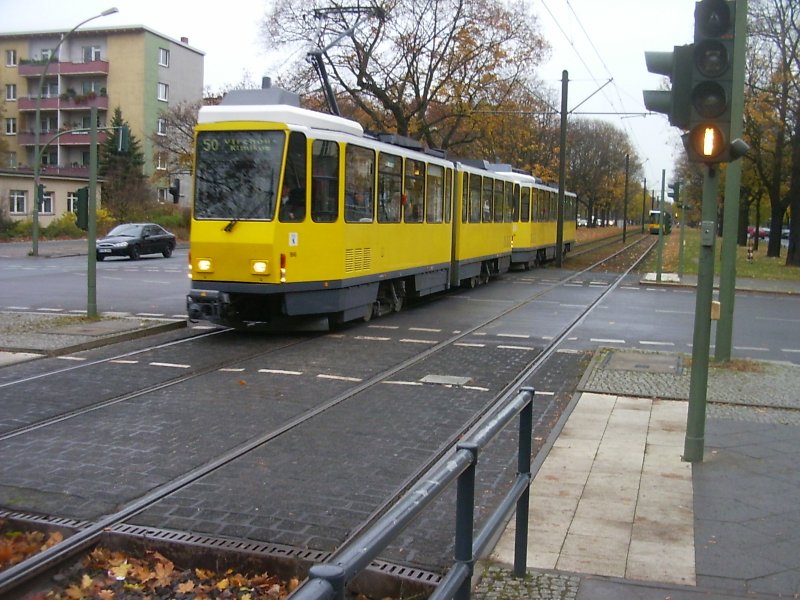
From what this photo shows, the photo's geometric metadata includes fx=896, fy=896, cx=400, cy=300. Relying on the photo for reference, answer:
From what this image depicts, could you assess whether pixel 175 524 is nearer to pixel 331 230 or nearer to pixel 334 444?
pixel 334 444

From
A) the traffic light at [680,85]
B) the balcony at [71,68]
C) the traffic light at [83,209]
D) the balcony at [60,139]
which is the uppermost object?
the balcony at [71,68]

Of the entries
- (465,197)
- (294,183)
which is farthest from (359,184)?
(465,197)

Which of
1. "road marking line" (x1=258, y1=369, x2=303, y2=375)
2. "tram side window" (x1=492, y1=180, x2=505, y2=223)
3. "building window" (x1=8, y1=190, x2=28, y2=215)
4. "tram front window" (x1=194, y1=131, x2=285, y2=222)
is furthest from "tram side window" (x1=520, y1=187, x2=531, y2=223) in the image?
"building window" (x1=8, y1=190, x2=28, y2=215)

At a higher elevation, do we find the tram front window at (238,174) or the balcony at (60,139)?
the balcony at (60,139)

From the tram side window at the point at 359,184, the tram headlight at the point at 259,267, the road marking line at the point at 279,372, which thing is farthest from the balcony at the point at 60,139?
the road marking line at the point at 279,372

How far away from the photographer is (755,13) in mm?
35719

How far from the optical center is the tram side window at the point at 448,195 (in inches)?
798

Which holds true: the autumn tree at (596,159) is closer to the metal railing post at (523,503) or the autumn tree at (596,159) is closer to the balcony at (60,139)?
the balcony at (60,139)

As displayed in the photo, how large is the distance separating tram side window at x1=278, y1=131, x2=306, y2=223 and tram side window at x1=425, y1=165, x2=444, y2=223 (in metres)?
5.69

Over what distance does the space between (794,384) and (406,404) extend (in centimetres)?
490

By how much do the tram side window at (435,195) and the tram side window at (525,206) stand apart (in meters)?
10.9

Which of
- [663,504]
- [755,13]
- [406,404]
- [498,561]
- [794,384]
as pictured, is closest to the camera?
[498,561]

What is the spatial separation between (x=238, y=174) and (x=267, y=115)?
0.97 metres

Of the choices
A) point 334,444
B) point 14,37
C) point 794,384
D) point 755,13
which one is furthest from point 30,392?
point 14,37
